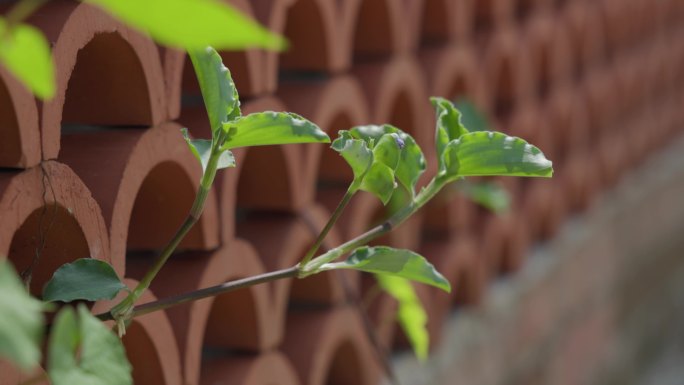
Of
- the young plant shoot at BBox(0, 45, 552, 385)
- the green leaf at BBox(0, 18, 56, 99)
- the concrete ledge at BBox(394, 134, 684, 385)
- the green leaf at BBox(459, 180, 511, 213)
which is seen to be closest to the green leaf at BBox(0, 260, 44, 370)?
the green leaf at BBox(0, 18, 56, 99)

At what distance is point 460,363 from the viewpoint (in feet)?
6.15

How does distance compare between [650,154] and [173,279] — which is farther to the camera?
[650,154]

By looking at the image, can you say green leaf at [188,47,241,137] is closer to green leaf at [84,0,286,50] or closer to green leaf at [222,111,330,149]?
green leaf at [222,111,330,149]

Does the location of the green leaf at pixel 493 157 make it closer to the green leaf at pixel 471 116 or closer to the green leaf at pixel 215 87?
the green leaf at pixel 215 87

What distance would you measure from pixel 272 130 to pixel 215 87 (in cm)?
6

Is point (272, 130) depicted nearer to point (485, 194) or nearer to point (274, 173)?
point (274, 173)

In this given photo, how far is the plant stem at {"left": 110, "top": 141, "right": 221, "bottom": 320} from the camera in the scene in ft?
2.12

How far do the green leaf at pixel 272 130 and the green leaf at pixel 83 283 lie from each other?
0.10 meters

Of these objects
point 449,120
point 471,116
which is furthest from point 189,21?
point 471,116

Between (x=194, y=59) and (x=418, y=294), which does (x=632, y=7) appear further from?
(x=194, y=59)

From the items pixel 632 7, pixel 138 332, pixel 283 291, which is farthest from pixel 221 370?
pixel 632 7

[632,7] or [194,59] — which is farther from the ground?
[194,59]

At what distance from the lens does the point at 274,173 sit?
1162 millimetres

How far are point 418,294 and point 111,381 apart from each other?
112 cm
